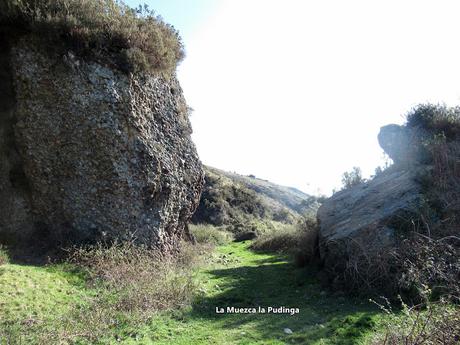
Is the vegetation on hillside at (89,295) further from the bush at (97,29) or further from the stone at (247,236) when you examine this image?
the stone at (247,236)

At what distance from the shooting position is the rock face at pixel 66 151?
32.2 feet

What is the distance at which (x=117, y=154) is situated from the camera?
10.2 metres

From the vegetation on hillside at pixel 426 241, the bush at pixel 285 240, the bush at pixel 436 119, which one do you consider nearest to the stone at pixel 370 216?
the vegetation on hillside at pixel 426 241

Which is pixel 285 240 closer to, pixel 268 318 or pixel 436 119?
pixel 436 119

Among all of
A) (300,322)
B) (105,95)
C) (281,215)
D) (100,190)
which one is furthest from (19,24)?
(281,215)

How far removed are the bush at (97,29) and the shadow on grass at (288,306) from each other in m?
7.02

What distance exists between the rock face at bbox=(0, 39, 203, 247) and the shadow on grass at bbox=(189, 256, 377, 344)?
9.90ft

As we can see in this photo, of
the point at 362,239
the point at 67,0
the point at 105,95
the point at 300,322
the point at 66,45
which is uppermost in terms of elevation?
the point at 67,0

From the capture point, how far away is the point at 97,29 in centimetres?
1031

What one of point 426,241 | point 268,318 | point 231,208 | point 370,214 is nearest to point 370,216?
point 370,214

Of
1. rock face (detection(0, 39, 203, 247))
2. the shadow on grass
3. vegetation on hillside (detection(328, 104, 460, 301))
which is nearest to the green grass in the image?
the shadow on grass

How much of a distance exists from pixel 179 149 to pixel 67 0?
216 inches

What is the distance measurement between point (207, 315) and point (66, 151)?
581 centimetres

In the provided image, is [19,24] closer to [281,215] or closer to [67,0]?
[67,0]
